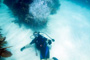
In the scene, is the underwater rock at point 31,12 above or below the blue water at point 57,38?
above

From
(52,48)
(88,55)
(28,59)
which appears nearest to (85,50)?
(88,55)

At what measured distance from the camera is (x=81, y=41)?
7301 mm

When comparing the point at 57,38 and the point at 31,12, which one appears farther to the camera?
the point at 57,38

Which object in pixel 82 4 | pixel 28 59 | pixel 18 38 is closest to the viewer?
pixel 28 59

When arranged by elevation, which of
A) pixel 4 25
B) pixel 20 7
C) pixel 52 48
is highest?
pixel 20 7

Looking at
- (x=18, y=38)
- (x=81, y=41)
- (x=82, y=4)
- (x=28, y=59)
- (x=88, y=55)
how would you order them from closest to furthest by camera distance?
1. (x=28, y=59)
2. (x=18, y=38)
3. (x=88, y=55)
4. (x=81, y=41)
5. (x=82, y=4)

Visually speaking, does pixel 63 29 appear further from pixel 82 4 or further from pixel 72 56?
pixel 82 4

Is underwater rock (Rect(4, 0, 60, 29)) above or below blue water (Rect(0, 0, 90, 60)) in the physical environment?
above

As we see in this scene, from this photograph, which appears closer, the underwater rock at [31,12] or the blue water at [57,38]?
the blue water at [57,38]

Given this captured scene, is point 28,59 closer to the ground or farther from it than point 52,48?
closer to the ground

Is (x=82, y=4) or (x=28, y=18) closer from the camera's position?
(x=28, y=18)

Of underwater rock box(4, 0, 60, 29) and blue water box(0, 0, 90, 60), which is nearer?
blue water box(0, 0, 90, 60)

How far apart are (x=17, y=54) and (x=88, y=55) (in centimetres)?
Answer: 440

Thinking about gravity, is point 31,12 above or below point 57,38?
above
